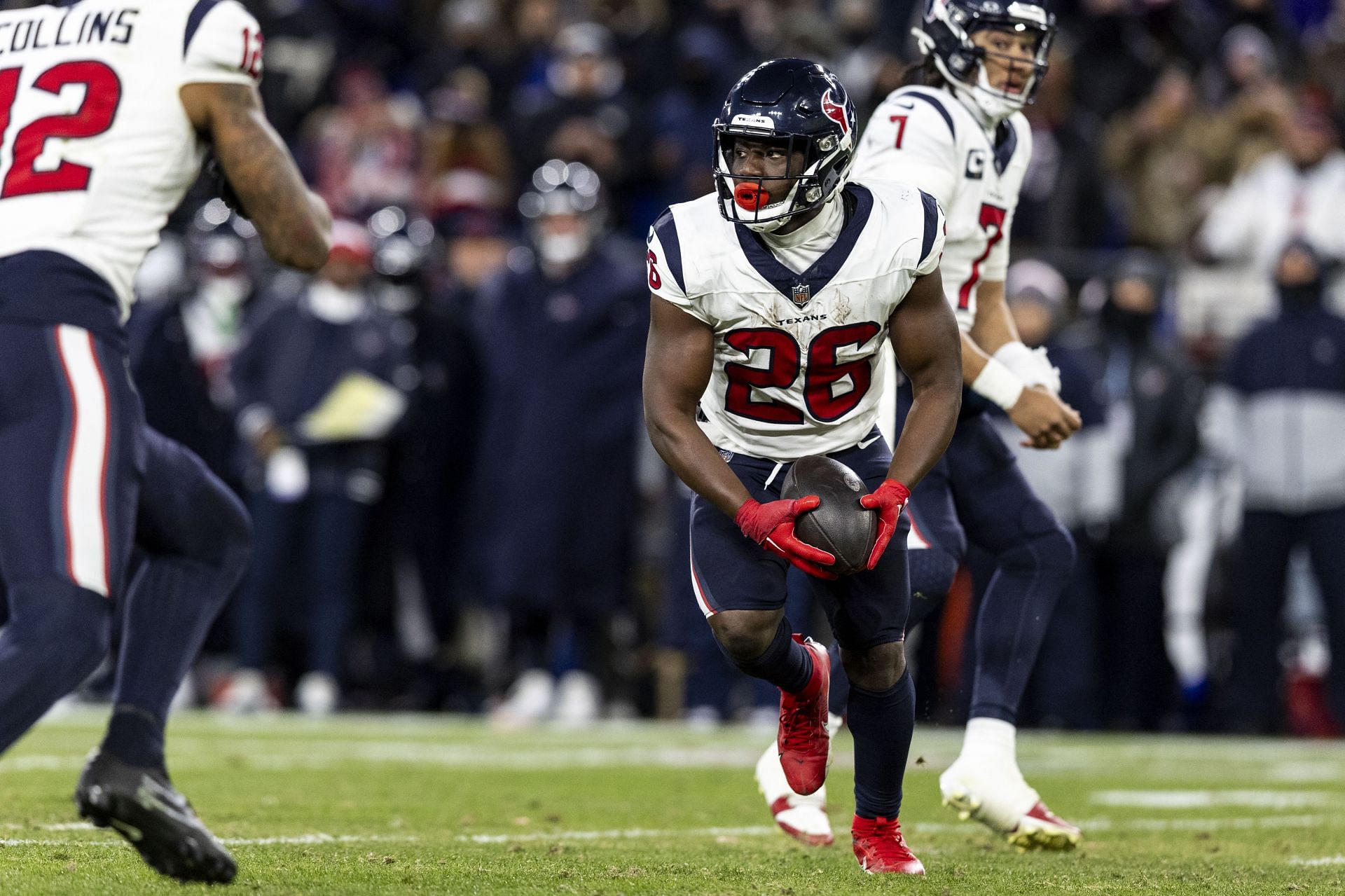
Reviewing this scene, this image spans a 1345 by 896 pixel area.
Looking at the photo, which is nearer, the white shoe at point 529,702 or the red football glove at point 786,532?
the red football glove at point 786,532

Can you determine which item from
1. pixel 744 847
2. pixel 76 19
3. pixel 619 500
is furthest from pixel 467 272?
pixel 76 19

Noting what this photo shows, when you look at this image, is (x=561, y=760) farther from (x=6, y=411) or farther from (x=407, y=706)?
(x=6, y=411)

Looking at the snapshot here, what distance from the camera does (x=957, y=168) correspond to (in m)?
5.23

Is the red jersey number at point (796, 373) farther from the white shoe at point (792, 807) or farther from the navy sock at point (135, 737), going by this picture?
the navy sock at point (135, 737)

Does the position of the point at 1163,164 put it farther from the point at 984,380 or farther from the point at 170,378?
the point at 984,380

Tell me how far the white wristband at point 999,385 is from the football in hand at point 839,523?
1.07m

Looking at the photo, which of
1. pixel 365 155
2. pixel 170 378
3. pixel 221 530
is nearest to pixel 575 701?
pixel 170 378

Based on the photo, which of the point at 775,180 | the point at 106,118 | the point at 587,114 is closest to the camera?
the point at 106,118

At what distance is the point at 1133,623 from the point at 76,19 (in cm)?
722

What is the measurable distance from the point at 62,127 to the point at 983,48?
2555 millimetres

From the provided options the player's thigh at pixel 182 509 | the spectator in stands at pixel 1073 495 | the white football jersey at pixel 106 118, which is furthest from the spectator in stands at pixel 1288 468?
the white football jersey at pixel 106 118

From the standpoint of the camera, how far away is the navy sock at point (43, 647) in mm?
3467

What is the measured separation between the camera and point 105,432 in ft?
12.0

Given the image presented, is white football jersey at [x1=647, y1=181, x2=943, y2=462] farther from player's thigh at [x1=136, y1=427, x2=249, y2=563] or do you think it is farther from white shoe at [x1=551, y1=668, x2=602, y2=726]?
white shoe at [x1=551, y1=668, x2=602, y2=726]
